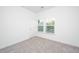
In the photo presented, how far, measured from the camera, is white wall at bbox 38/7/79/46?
11.1ft

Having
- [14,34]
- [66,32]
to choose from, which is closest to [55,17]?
[66,32]

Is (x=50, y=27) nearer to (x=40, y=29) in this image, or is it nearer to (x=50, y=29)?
(x=50, y=29)

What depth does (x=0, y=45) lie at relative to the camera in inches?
120

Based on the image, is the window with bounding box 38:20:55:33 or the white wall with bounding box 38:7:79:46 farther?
the window with bounding box 38:20:55:33

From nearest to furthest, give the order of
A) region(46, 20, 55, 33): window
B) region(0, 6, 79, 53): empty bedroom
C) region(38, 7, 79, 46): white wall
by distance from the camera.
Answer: region(0, 6, 79, 53): empty bedroom
region(38, 7, 79, 46): white wall
region(46, 20, 55, 33): window

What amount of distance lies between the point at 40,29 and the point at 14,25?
2425 millimetres

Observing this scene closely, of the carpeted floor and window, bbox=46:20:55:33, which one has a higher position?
window, bbox=46:20:55:33

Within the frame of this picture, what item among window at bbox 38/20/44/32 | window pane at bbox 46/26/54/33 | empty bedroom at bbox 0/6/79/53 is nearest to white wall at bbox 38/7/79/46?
empty bedroom at bbox 0/6/79/53

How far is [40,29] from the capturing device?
→ 18.6ft

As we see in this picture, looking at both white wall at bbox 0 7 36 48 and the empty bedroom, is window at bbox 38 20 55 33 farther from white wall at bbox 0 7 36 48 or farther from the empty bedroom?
white wall at bbox 0 7 36 48

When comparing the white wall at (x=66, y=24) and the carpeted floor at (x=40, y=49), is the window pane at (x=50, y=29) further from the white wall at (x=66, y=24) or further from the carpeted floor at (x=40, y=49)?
the carpeted floor at (x=40, y=49)

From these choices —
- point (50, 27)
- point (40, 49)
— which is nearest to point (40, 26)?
point (50, 27)
